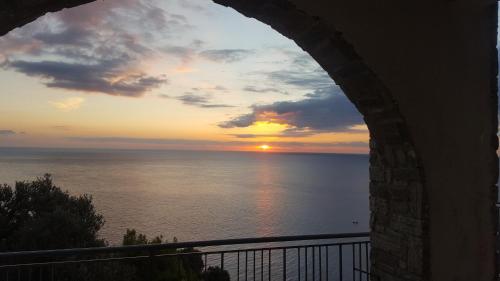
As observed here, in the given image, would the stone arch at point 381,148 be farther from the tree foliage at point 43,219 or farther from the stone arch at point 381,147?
the tree foliage at point 43,219

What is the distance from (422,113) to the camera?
2.84 meters

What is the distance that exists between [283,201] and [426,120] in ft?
144

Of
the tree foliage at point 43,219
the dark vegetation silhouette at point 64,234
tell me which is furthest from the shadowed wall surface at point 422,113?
the tree foliage at point 43,219

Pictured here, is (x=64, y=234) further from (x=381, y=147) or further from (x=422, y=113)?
(x=422, y=113)

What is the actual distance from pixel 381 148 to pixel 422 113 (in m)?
0.40

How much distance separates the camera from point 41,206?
45.0 ft

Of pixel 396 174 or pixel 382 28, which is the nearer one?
pixel 382 28

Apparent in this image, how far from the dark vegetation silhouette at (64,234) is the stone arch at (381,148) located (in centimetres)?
733

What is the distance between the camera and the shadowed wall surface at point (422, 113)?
8.74 ft

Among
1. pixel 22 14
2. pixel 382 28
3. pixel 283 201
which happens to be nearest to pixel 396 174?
pixel 382 28

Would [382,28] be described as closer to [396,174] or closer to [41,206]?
[396,174]

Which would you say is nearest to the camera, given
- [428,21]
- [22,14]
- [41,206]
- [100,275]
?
[22,14]

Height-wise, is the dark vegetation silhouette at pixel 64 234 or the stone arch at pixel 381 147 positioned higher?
the stone arch at pixel 381 147

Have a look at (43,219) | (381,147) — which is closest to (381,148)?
(381,147)
